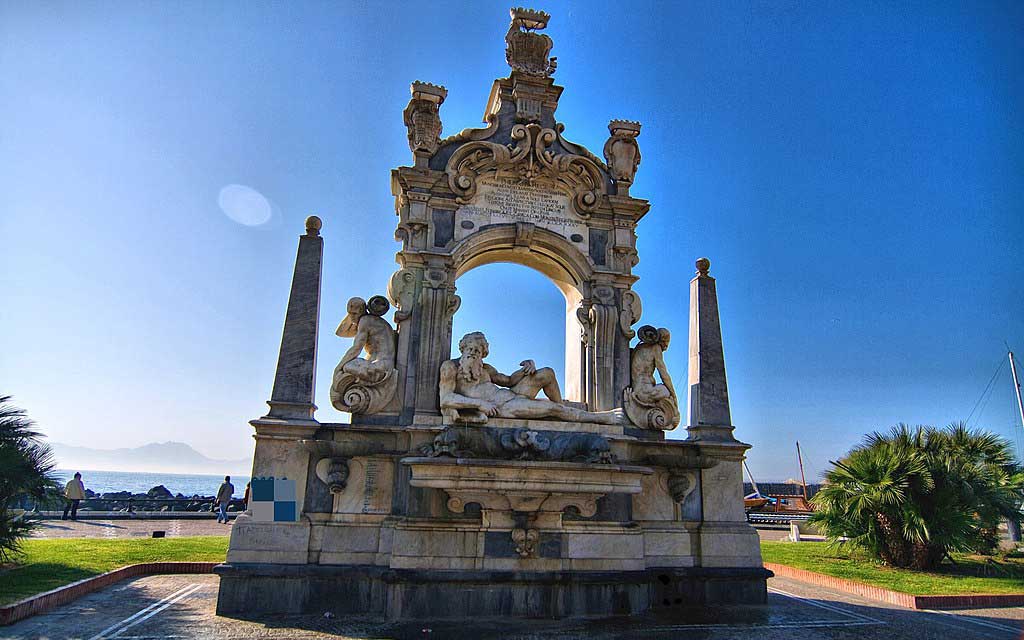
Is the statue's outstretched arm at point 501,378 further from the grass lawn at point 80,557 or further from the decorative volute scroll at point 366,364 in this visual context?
the grass lawn at point 80,557

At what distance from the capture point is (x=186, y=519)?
25453mm

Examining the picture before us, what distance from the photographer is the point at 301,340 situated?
10711 mm

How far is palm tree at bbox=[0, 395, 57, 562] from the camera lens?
1140 centimetres

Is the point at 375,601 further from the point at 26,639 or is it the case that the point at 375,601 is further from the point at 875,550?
the point at 875,550

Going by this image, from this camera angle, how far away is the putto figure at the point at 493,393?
33.7 ft

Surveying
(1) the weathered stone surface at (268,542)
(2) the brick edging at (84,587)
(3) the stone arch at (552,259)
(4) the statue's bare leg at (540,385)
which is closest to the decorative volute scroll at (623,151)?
(3) the stone arch at (552,259)

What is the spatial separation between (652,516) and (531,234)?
534cm

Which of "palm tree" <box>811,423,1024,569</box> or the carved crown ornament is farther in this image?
"palm tree" <box>811,423,1024,569</box>

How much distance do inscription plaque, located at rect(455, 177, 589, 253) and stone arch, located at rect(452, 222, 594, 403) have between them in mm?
240

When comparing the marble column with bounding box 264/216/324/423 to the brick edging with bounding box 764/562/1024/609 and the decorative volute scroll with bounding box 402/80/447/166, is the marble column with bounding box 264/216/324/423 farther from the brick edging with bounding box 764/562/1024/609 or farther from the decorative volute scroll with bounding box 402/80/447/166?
the brick edging with bounding box 764/562/1024/609

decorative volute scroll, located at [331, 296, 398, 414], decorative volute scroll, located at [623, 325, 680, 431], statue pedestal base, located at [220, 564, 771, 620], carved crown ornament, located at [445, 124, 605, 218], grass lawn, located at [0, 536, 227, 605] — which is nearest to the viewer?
statue pedestal base, located at [220, 564, 771, 620]

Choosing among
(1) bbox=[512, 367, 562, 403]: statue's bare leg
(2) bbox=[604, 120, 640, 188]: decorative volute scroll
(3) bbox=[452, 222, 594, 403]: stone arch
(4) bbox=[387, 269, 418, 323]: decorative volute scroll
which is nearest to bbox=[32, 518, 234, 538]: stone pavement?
(4) bbox=[387, 269, 418, 323]: decorative volute scroll

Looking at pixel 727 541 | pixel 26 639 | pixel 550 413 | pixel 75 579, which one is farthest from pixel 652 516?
pixel 75 579

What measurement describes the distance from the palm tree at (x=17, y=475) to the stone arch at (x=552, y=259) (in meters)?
8.32
